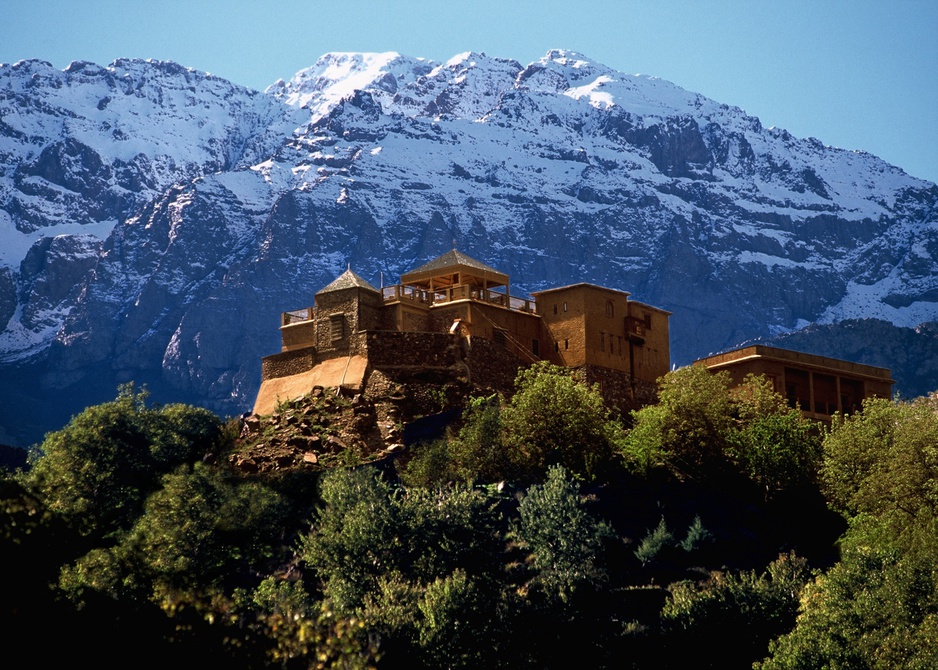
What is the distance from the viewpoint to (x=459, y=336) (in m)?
90.1

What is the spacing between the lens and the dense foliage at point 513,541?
5578 centimetres

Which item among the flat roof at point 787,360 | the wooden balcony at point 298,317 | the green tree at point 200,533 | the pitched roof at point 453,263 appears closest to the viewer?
the green tree at point 200,533

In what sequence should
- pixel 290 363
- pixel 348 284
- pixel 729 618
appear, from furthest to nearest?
pixel 290 363
pixel 348 284
pixel 729 618

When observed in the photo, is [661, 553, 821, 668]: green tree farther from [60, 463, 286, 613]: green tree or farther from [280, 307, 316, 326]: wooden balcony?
[280, 307, 316, 326]: wooden balcony

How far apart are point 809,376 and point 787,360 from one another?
2.03 meters

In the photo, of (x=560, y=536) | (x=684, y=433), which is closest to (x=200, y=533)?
(x=560, y=536)

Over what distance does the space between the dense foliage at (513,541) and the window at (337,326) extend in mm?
8475

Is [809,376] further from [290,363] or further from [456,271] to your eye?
[290,363]

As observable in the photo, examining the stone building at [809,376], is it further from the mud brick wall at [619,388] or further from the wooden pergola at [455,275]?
the wooden pergola at [455,275]

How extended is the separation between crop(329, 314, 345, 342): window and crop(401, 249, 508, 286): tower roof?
8082 millimetres

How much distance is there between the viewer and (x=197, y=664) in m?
52.7

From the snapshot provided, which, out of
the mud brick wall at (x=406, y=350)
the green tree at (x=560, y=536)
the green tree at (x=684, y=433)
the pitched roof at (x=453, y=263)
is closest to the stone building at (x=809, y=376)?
the green tree at (x=684, y=433)

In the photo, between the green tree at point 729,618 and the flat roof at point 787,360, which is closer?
the green tree at point 729,618

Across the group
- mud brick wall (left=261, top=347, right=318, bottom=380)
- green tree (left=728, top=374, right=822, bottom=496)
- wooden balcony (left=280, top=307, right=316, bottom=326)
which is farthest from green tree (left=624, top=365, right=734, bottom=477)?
wooden balcony (left=280, top=307, right=316, bottom=326)
